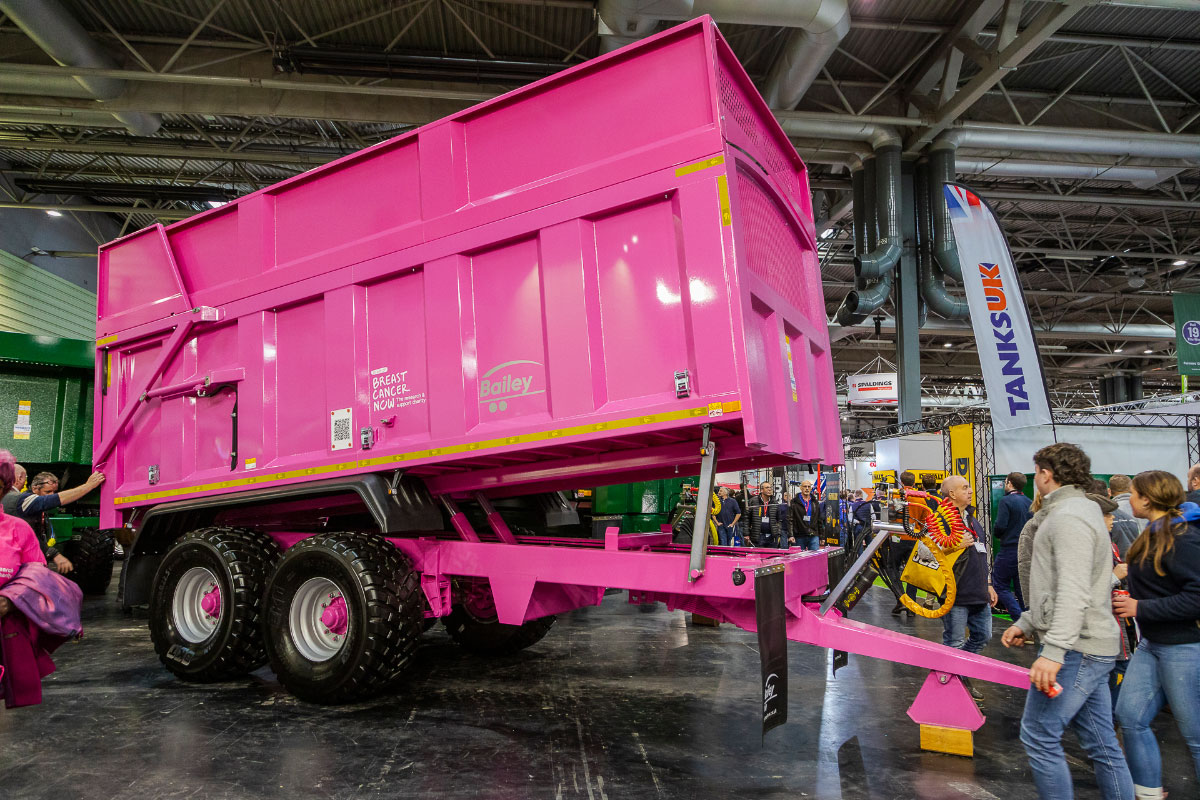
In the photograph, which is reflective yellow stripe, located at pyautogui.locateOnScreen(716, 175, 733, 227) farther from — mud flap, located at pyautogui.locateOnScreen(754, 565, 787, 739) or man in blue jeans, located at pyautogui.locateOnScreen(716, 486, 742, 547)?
man in blue jeans, located at pyautogui.locateOnScreen(716, 486, 742, 547)

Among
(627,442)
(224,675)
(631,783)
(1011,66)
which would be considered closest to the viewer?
(631,783)

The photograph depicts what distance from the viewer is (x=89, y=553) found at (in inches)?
421

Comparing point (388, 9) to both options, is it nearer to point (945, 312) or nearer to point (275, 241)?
point (275, 241)

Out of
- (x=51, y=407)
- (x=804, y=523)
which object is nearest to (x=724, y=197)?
(x=51, y=407)

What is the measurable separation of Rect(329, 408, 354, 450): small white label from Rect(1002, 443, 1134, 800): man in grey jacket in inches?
169

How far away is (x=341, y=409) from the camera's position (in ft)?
17.8

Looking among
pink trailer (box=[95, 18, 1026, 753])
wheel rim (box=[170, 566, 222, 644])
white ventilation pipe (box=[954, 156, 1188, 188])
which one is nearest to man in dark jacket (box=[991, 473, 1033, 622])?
pink trailer (box=[95, 18, 1026, 753])

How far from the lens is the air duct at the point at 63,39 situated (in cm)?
941

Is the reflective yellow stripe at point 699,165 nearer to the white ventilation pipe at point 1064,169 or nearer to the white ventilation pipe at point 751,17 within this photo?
the white ventilation pipe at point 751,17

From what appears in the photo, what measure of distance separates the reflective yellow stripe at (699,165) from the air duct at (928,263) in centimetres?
1143

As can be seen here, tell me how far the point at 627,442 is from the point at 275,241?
3.49m

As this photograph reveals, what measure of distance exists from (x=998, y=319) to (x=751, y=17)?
5.69 meters

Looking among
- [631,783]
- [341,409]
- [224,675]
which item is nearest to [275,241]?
[341,409]

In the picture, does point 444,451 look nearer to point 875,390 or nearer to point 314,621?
point 314,621
